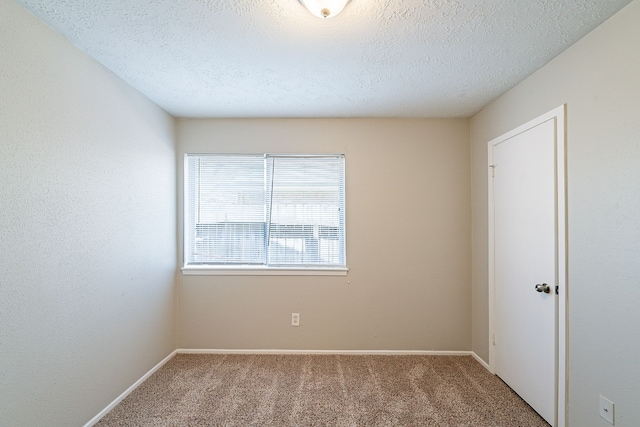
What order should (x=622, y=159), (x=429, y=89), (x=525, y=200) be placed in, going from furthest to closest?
(x=429, y=89), (x=525, y=200), (x=622, y=159)

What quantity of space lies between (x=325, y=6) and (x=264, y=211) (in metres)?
2.06

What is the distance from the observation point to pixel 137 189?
2365mm

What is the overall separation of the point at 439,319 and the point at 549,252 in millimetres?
1380

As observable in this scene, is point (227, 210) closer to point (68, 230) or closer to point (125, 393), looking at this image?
point (68, 230)

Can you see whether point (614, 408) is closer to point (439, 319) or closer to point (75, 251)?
point (439, 319)

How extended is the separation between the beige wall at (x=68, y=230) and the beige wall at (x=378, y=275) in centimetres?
76

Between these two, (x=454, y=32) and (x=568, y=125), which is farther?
(x=568, y=125)

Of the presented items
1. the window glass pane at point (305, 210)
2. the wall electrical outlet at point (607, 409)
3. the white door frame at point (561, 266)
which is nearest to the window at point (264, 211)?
the window glass pane at point (305, 210)

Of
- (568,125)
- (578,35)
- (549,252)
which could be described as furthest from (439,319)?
(578,35)

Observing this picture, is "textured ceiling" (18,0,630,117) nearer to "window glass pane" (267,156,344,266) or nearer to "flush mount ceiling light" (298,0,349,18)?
"flush mount ceiling light" (298,0,349,18)

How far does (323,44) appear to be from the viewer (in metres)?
1.72

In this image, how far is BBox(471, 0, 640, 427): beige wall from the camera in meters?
1.41

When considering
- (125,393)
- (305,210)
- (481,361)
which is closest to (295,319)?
(305,210)

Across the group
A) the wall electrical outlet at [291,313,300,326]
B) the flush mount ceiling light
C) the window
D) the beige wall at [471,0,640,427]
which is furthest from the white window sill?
the flush mount ceiling light
